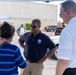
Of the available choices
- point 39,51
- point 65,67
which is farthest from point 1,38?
point 39,51

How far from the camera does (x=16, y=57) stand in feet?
12.9

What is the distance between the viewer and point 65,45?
125 inches

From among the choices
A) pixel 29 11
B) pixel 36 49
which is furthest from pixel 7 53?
pixel 29 11

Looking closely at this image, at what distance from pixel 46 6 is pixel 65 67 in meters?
57.6

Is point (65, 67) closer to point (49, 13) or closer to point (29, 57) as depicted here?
point (29, 57)

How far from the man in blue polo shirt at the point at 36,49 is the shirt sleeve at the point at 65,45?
2165mm

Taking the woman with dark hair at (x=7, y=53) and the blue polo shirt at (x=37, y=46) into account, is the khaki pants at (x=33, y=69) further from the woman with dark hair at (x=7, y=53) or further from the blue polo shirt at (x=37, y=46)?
the woman with dark hair at (x=7, y=53)

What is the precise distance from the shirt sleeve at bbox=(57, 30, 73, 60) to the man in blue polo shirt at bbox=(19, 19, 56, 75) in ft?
7.10

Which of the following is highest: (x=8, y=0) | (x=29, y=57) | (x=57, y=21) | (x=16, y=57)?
(x=16, y=57)

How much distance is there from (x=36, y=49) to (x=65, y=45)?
2242mm

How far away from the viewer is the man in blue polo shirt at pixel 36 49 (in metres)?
5.41

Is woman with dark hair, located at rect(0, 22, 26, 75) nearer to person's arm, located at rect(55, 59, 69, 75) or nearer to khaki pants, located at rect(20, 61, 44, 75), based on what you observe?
person's arm, located at rect(55, 59, 69, 75)

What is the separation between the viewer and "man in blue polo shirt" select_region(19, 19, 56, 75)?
17.8ft

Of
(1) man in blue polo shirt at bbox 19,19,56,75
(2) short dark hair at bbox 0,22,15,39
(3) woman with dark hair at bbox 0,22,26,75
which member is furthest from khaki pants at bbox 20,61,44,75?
(2) short dark hair at bbox 0,22,15,39
